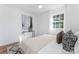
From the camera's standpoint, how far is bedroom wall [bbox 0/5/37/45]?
12.2ft

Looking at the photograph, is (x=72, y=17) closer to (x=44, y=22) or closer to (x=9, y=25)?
(x=9, y=25)

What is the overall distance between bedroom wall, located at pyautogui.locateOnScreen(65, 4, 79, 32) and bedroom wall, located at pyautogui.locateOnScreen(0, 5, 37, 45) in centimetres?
256

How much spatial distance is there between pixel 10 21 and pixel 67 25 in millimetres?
2755

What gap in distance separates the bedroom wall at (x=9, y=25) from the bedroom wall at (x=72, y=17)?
2563 millimetres

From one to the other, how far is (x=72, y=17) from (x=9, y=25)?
2.81m

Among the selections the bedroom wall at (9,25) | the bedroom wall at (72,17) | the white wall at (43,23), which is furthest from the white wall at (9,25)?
the bedroom wall at (72,17)

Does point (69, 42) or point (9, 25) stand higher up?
point (9, 25)

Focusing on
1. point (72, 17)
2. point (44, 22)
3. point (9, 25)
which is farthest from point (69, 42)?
point (44, 22)

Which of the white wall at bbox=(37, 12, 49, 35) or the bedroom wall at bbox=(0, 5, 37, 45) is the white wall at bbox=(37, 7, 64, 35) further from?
the bedroom wall at bbox=(0, 5, 37, 45)

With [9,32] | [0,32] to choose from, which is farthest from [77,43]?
[9,32]

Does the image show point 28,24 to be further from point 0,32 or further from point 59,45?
point 59,45

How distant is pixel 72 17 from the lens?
194cm

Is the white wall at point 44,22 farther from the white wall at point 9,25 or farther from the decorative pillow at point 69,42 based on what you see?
the decorative pillow at point 69,42
